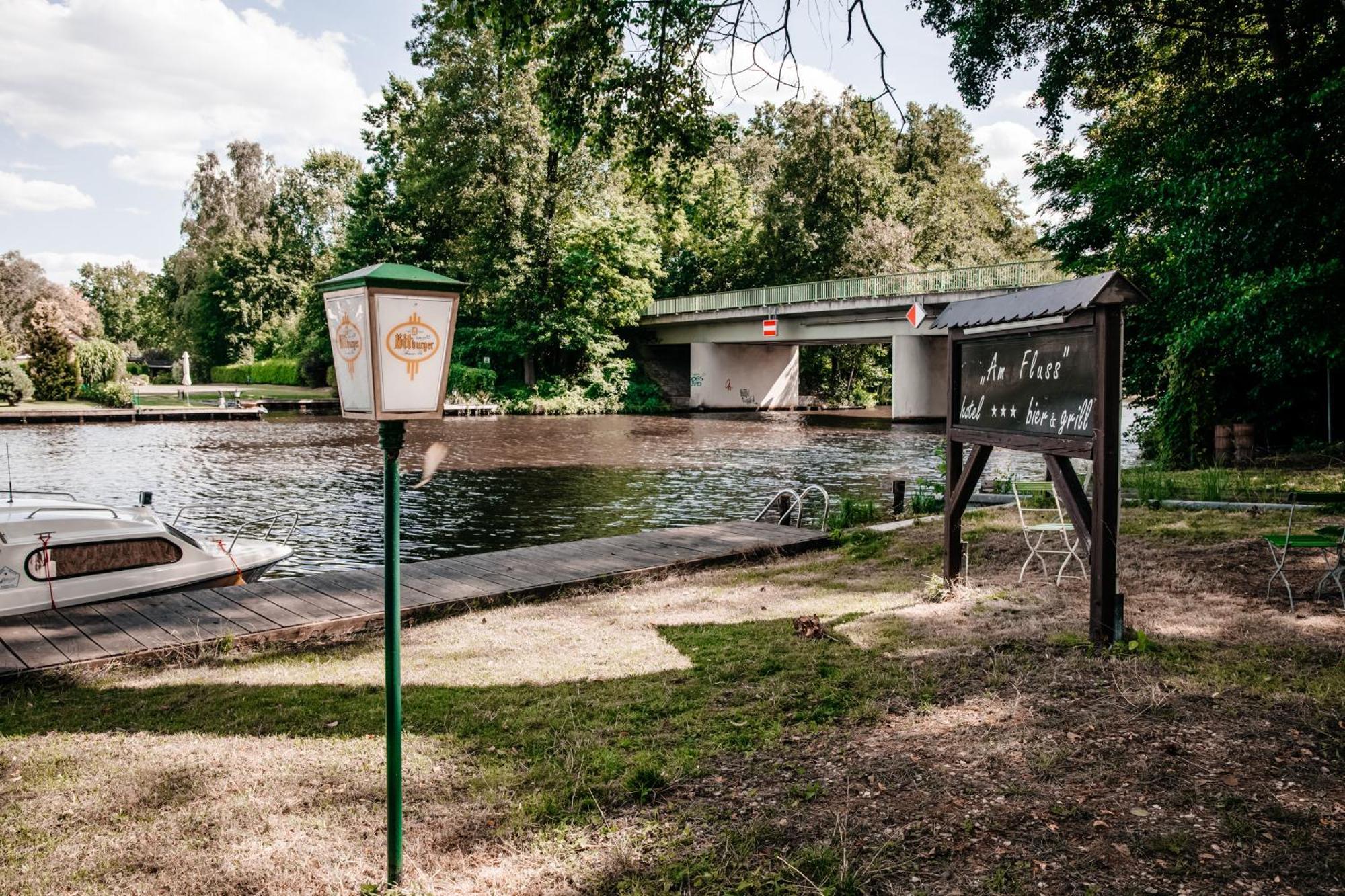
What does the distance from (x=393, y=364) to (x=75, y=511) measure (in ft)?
25.3

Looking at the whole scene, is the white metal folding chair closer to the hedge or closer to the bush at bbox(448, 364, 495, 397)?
the bush at bbox(448, 364, 495, 397)

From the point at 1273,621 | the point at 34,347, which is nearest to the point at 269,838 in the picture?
the point at 1273,621

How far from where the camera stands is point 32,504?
886 cm

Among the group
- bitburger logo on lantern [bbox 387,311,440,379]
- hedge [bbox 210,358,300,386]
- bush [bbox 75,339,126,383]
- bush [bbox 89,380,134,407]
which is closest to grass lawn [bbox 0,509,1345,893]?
bitburger logo on lantern [bbox 387,311,440,379]

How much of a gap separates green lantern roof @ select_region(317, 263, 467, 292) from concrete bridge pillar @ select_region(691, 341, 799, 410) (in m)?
48.7

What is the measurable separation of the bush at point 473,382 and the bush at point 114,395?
1507cm

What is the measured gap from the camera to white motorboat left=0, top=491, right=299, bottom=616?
323 inches

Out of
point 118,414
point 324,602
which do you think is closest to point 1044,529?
point 324,602

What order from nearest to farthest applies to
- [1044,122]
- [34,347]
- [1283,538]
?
[1283,538], [1044,122], [34,347]

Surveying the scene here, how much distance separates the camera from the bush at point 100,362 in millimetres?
44125

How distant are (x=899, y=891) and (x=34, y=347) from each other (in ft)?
168

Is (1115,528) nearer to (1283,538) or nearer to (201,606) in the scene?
(1283,538)

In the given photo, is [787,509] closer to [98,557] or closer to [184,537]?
[184,537]

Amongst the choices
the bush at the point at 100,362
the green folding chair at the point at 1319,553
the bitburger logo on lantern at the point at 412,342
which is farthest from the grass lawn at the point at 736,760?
the bush at the point at 100,362
